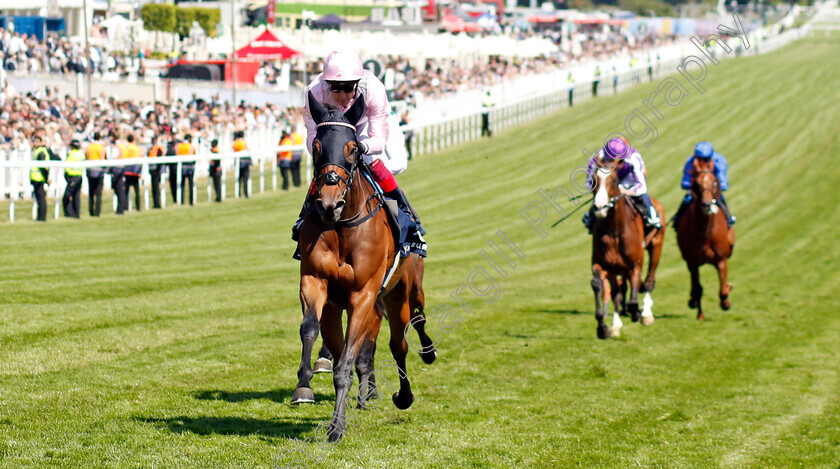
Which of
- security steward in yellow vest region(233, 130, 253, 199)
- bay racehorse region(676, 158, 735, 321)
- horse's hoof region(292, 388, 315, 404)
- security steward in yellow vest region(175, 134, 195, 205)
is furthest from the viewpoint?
security steward in yellow vest region(233, 130, 253, 199)

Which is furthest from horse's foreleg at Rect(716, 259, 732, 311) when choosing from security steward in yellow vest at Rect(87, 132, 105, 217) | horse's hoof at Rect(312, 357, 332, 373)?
security steward in yellow vest at Rect(87, 132, 105, 217)

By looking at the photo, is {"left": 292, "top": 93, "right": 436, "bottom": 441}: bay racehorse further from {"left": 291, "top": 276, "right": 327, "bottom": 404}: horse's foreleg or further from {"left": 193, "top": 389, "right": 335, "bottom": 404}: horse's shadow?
Result: {"left": 193, "top": 389, "right": 335, "bottom": 404}: horse's shadow

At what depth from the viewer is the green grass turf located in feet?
24.2

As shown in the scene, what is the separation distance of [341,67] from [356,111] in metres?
0.34

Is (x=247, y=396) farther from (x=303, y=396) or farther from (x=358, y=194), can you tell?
(x=358, y=194)

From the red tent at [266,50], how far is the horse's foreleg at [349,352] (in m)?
29.8

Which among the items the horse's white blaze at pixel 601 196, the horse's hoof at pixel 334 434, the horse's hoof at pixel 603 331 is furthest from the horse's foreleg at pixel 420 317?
the horse's hoof at pixel 603 331

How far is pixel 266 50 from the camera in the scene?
36312 millimetres

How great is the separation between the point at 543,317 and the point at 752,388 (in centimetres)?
465

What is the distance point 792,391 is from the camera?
10586mm

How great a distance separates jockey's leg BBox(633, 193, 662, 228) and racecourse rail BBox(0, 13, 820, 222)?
11.2 meters

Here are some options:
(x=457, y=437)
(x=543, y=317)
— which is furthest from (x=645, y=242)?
(x=457, y=437)

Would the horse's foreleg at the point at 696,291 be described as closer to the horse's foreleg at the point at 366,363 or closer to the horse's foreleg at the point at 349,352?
the horse's foreleg at the point at 366,363

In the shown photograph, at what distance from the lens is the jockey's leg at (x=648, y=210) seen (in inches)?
542
